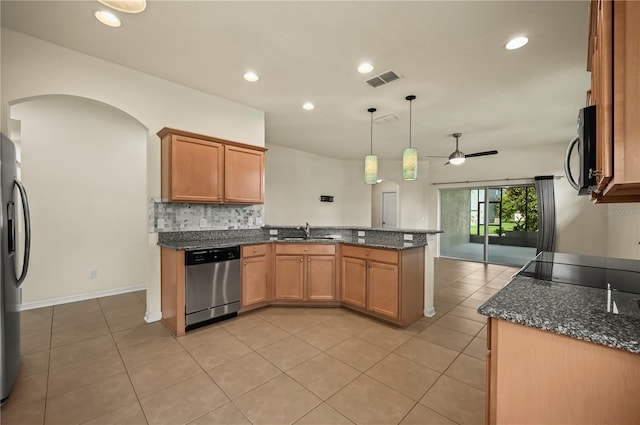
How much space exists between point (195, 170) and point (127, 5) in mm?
1594

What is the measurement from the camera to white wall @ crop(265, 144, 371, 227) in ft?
20.9

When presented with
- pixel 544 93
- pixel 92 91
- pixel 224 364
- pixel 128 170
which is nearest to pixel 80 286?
pixel 128 170

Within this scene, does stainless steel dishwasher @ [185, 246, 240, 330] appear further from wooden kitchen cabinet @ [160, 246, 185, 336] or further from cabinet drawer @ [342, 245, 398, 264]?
cabinet drawer @ [342, 245, 398, 264]

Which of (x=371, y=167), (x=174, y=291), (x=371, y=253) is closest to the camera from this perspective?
(x=174, y=291)

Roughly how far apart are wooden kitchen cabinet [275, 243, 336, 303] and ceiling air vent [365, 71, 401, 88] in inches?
84.3

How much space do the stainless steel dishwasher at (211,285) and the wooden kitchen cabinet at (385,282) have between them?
4.75 feet

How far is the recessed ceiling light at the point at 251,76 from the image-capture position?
118 inches

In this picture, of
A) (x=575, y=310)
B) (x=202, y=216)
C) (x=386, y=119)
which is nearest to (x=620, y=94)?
(x=575, y=310)

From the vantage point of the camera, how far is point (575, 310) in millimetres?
1078

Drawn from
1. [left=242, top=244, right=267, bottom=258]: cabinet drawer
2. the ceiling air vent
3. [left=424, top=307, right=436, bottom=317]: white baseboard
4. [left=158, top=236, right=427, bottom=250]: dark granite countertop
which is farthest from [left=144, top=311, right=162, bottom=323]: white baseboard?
the ceiling air vent

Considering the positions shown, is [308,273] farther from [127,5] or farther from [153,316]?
[127,5]

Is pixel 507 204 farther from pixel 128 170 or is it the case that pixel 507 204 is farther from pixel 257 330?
pixel 128 170

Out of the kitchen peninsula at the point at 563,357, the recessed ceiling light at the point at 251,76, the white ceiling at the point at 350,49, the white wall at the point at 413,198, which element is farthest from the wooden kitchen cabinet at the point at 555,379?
the white wall at the point at 413,198

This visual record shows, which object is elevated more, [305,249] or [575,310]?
[575,310]
